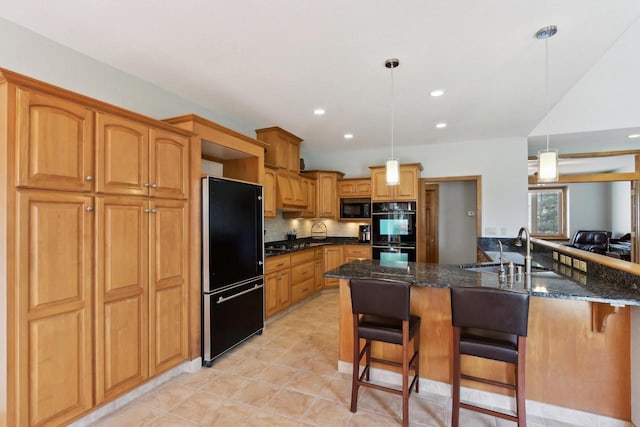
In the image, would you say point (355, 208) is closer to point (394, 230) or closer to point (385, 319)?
point (394, 230)

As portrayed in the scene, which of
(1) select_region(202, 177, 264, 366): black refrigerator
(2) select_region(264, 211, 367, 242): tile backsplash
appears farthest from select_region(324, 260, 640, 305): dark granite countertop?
(2) select_region(264, 211, 367, 242): tile backsplash

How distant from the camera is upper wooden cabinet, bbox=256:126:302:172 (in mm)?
4395

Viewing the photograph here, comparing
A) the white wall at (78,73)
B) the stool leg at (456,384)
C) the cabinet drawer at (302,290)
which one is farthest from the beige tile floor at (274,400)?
the white wall at (78,73)

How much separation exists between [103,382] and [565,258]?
3920 millimetres

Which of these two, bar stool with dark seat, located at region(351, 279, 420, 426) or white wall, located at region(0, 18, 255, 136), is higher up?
white wall, located at region(0, 18, 255, 136)

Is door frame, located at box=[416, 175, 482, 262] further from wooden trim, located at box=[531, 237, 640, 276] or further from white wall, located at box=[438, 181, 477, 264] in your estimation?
wooden trim, located at box=[531, 237, 640, 276]

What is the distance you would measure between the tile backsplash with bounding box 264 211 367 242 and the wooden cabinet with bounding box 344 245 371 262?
50 cm

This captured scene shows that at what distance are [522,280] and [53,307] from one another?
3099 mm

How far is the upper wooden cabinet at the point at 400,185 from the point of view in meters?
4.89

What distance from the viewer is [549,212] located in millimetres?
8172

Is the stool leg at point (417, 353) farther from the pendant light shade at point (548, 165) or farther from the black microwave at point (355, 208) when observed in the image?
the black microwave at point (355, 208)

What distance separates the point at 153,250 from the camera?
232cm

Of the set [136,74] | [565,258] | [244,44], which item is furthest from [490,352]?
[136,74]

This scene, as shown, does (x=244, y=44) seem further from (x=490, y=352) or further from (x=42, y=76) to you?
(x=490, y=352)
